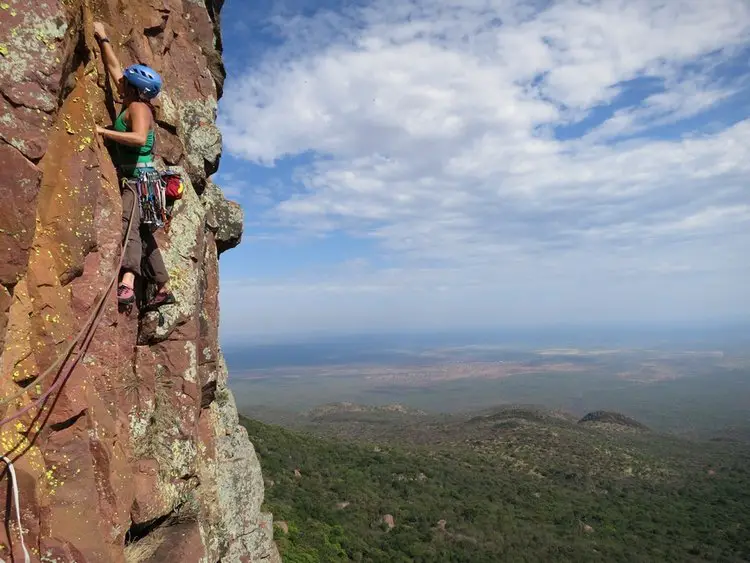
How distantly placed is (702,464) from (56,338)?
78700mm

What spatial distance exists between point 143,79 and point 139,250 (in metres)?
2.44

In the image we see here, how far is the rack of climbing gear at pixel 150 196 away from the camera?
7.20 m

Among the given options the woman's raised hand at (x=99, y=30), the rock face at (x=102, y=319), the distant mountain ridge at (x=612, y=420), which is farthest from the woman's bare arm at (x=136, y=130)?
the distant mountain ridge at (x=612, y=420)

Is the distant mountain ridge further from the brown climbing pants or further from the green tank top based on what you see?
the green tank top

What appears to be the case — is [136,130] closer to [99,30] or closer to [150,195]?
[150,195]

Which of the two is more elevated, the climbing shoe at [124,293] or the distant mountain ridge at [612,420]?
the climbing shoe at [124,293]

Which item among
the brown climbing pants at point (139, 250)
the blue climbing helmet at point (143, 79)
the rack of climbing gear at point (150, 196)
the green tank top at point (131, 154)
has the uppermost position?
the blue climbing helmet at point (143, 79)

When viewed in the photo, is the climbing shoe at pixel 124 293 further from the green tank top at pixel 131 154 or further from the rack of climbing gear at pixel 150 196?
the green tank top at pixel 131 154

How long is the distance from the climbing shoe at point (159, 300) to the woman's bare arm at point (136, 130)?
7.68ft

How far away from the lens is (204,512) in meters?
8.60

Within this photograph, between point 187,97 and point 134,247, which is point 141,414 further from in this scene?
point 187,97

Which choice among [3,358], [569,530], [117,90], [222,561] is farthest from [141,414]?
[569,530]

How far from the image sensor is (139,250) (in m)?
7.12

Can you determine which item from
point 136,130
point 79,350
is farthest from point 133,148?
point 79,350
